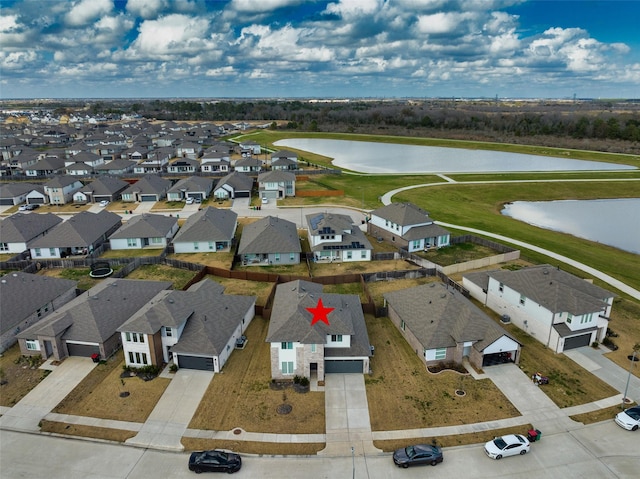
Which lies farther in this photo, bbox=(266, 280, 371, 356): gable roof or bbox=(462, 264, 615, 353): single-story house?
bbox=(462, 264, 615, 353): single-story house

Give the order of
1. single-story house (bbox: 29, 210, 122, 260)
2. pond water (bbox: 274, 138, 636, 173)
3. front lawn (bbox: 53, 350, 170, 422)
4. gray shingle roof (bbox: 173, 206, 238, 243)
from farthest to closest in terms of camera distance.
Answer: pond water (bbox: 274, 138, 636, 173) → gray shingle roof (bbox: 173, 206, 238, 243) → single-story house (bbox: 29, 210, 122, 260) → front lawn (bbox: 53, 350, 170, 422)

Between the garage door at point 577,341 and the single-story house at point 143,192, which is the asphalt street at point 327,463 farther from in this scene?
the single-story house at point 143,192

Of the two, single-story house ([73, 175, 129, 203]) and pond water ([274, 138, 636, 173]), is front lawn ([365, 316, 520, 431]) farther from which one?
A: pond water ([274, 138, 636, 173])

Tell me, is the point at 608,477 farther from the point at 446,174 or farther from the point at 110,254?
the point at 446,174

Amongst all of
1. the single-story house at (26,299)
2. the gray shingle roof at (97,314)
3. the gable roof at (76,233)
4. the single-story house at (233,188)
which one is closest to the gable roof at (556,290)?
the gray shingle roof at (97,314)

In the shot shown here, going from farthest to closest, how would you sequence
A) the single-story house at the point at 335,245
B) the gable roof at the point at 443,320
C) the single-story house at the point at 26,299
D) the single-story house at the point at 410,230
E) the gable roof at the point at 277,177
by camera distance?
the gable roof at the point at 277,177 → the single-story house at the point at 410,230 → the single-story house at the point at 335,245 → the single-story house at the point at 26,299 → the gable roof at the point at 443,320

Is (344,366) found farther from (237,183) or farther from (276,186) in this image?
(237,183)

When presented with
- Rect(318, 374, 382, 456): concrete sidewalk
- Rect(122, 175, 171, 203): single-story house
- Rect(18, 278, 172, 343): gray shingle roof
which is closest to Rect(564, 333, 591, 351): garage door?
Rect(318, 374, 382, 456): concrete sidewalk

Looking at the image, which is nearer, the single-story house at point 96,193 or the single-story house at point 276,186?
the single-story house at point 96,193
